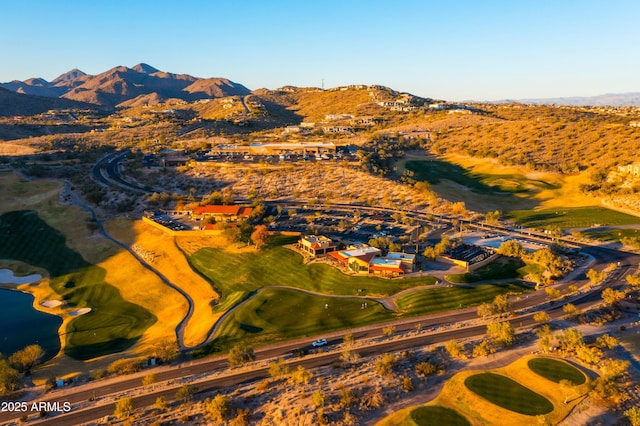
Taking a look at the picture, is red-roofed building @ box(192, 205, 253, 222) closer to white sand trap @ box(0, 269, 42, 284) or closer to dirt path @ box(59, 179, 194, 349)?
dirt path @ box(59, 179, 194, 349)

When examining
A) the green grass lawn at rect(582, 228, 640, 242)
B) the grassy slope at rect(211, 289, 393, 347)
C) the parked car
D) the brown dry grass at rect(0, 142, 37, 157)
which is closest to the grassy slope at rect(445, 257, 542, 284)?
the grassy slope at rect(211, 289, 393, 347)

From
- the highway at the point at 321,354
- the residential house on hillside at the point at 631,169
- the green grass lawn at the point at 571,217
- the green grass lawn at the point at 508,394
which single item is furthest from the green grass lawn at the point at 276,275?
the residential house on hillside at the point at 631,169

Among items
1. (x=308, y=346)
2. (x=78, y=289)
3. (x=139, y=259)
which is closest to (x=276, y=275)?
(x=308, y=346)

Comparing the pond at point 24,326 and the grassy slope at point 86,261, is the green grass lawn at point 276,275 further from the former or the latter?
the pond at point 24,326

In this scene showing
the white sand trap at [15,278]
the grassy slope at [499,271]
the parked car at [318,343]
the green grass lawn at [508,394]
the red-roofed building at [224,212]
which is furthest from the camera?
the red-roofed building at [224,212]

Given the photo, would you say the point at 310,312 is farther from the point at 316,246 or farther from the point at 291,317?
the point at 316,246

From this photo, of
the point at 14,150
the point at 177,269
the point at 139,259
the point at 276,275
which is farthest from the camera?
the point at 14,150

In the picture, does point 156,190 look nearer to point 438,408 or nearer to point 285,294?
point 285,294
